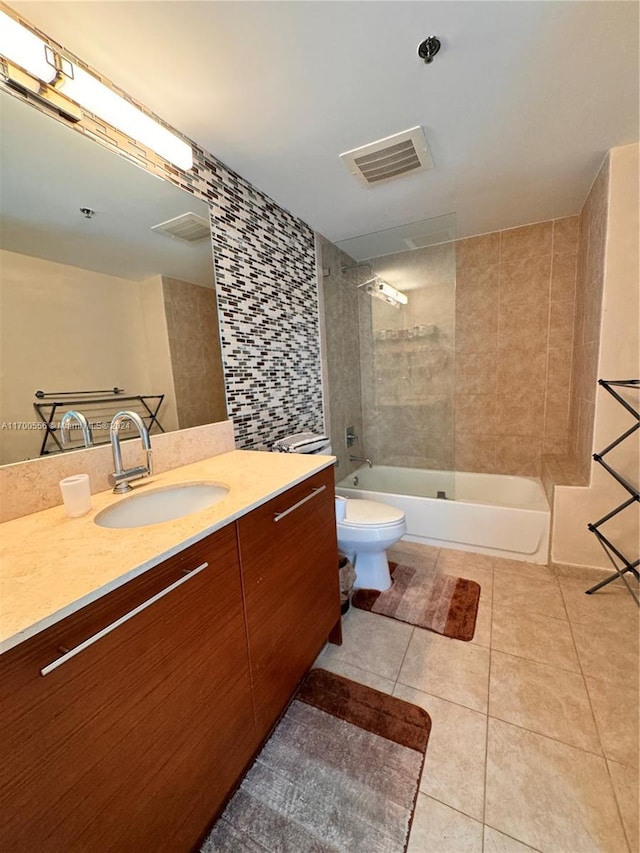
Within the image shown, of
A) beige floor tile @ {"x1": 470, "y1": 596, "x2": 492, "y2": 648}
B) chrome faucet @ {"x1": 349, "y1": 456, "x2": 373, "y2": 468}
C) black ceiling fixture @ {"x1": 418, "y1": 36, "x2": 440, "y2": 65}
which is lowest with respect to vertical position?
beige floor tile @ {"x1": 470, "y1": 596, "x2": 492, "y2": 648}

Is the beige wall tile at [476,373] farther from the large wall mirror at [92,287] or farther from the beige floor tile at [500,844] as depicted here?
the beige floor tile at [500,844]

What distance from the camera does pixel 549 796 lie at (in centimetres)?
95

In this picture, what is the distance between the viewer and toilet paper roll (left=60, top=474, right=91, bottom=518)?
894 mm

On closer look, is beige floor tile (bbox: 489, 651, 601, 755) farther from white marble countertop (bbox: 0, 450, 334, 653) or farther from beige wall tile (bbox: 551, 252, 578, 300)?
beige wall tile (bbox: 551, 252, 578, 300)

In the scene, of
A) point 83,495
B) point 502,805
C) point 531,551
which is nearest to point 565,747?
point 502,805

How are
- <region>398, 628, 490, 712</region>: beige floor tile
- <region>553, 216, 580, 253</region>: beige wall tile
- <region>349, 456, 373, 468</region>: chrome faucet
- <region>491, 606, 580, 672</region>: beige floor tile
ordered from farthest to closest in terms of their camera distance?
<region>349, 456, 373, 468</region>: chrome faucet → <region>553, 216, 580, 253</region>: beige wall tile → <region>491, 606, 580, 672</region>: beige floor tile → <region>398, 628, 490, 712</region>: beige floor tile

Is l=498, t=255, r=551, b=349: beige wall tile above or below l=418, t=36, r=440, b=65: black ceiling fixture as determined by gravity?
below

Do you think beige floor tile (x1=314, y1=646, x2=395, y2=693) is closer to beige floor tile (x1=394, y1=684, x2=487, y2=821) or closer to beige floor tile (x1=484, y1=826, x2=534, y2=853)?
beige floor tile (x1=394, y1=684, x2=487, y2=821)

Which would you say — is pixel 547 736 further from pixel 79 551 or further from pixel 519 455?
pixel 519 455

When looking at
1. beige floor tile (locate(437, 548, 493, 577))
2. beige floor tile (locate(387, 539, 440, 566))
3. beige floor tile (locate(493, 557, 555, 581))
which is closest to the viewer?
beige floor tile (locate(493, 557, 555, 581))

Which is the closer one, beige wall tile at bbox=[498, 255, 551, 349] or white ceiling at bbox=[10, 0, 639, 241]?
white ceiling at bbox=[10, 0, 639, 241]

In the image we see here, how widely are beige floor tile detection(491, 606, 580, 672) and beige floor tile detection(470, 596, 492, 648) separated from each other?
0.02 meters

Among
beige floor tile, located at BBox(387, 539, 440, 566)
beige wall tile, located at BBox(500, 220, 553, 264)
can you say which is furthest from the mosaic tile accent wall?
beige wall tile, located at BBox(500, 220, 553, 264)

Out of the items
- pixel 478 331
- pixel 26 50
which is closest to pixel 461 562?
pixel 478 331
